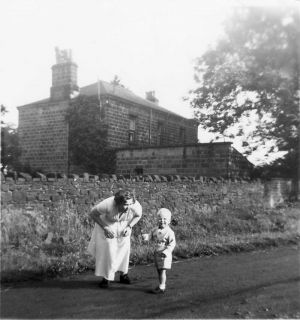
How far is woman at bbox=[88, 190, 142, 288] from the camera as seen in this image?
18.6 ft

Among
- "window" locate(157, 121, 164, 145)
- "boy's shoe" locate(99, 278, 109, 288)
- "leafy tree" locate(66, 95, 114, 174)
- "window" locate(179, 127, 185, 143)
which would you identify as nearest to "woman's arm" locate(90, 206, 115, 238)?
"boy's shoe" locate(99, 278, 109, 288)

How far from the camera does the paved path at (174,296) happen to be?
460 centimetres

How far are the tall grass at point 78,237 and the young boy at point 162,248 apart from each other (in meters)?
1.04

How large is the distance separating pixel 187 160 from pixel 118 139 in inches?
186

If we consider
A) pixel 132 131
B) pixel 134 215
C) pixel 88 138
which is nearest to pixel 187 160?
pixel 88 138

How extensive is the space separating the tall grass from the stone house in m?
6.43

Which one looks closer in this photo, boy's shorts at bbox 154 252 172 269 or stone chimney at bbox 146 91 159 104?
boy's shorts at bbox 154 252 172 269

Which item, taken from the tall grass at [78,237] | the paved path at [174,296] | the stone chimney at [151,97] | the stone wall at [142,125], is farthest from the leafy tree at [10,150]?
the paved path at [174,296]

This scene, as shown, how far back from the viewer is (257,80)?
16844 mm

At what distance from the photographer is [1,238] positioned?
23.7 ft

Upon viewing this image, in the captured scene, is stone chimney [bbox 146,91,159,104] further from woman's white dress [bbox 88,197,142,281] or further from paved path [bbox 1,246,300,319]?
woman's white dress [bbox 88,197,142,281]

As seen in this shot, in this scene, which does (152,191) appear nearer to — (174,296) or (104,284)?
(104,284)

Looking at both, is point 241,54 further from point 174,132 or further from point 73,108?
point 174,132

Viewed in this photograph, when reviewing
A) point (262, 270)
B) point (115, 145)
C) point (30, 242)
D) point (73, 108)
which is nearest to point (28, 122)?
point (73, 108)
